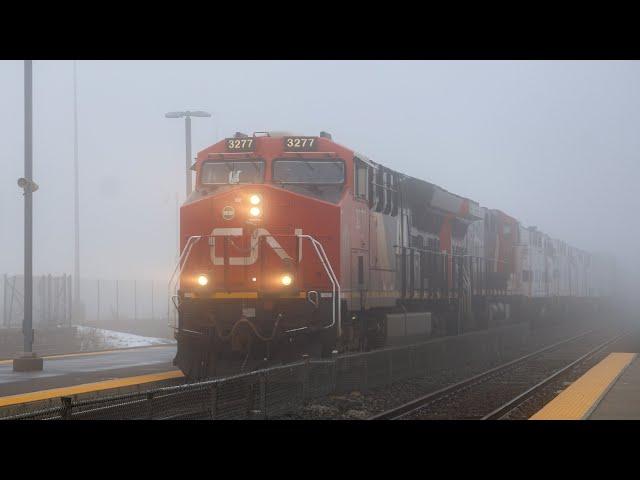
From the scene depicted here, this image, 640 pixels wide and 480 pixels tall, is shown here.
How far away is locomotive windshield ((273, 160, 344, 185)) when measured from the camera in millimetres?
17438

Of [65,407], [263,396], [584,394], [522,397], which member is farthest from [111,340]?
[65,407]

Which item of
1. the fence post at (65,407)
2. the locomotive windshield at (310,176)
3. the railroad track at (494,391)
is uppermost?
the locomotive windshield at (310,176)

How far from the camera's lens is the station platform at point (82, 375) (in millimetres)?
16656

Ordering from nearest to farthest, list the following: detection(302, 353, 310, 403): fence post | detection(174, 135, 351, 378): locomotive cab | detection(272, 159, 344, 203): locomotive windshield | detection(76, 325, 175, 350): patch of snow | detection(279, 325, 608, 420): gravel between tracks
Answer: detection(279, 325, 608, 420): gravel between tracks
detection(302, 353, 310, 403): fence post
detection(174, 135, 351, 378): locomotive cab
detection(272, 159, 344, 203): locomotive windshield
detection(76, 325, 175, 350): patch of snow

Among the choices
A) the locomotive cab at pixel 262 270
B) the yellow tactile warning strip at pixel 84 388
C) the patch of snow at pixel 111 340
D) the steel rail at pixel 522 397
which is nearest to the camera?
the steel rail at pixel 522 397

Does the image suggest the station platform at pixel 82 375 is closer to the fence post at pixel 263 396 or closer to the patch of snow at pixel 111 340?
the fence post at pixel 263 396

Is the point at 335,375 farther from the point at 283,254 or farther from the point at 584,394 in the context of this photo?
the point at 584,394

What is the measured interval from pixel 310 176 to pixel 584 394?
653cm

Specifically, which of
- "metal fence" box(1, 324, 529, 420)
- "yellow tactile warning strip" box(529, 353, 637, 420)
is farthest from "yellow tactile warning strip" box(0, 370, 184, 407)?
"yellow tactile warning strip" box(529, 353, 637, 420)

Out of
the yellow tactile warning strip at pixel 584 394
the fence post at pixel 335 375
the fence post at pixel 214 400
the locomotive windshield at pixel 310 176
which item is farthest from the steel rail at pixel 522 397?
the locomotive windshield at pixel 310 176

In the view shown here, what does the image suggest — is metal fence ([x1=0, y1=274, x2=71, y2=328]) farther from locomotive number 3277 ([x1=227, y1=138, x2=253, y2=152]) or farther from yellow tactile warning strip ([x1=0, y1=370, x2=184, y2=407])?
locomotive number 3277 ([x1=227, y1=138, x2=253, y2=152])

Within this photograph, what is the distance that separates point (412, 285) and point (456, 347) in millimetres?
2944

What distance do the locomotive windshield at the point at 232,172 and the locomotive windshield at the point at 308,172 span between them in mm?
347

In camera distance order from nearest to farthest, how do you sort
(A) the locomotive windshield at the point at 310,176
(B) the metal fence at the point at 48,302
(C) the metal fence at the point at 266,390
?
(C) the metal fence at the point at 266,390, (A) the locomotive windshield at the point at 310,176, (B) the metal fence at the point at 48,302
